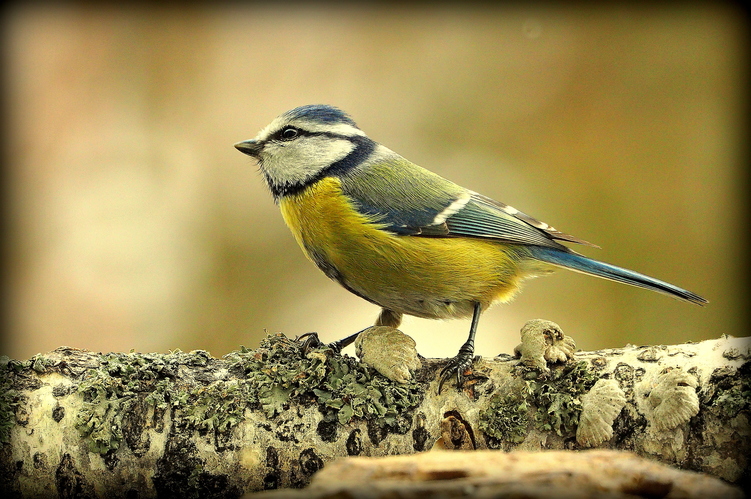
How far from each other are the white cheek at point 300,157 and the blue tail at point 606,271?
78 centimetres

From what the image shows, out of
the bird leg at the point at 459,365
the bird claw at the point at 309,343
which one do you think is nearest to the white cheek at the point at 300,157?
the bird claw at the point at 309,343

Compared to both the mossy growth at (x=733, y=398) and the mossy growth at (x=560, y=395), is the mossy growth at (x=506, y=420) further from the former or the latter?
the mossy growth at (x=733, y=398)

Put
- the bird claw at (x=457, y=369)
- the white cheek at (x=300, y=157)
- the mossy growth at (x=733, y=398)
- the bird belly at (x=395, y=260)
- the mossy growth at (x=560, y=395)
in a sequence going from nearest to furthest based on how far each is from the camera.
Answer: the mossy growth at (x=733, y=398) < the mossy growth at (x=560, y=395) < the bird claw at (x=457, y=369) < the bird belly at (x=395, y=260) < the white cheek at (x=300, y=157)

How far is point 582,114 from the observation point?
3.34m

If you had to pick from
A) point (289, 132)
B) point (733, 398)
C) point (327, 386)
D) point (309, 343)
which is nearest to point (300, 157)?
point (289, 132)

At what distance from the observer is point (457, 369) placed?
1.69 meters

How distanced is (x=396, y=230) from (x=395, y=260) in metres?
0.11

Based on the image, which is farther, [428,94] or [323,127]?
[428,94]

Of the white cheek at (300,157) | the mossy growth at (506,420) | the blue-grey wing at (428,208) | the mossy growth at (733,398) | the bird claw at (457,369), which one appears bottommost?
the mossy growth at (506,420)

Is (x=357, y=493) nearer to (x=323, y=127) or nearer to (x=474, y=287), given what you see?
(x=474, y=287)

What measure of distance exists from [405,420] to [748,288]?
7.29ft

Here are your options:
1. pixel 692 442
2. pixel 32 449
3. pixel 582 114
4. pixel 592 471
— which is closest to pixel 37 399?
pixel 32 449

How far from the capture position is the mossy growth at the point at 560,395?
5.11 feet

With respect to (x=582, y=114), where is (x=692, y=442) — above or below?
below
